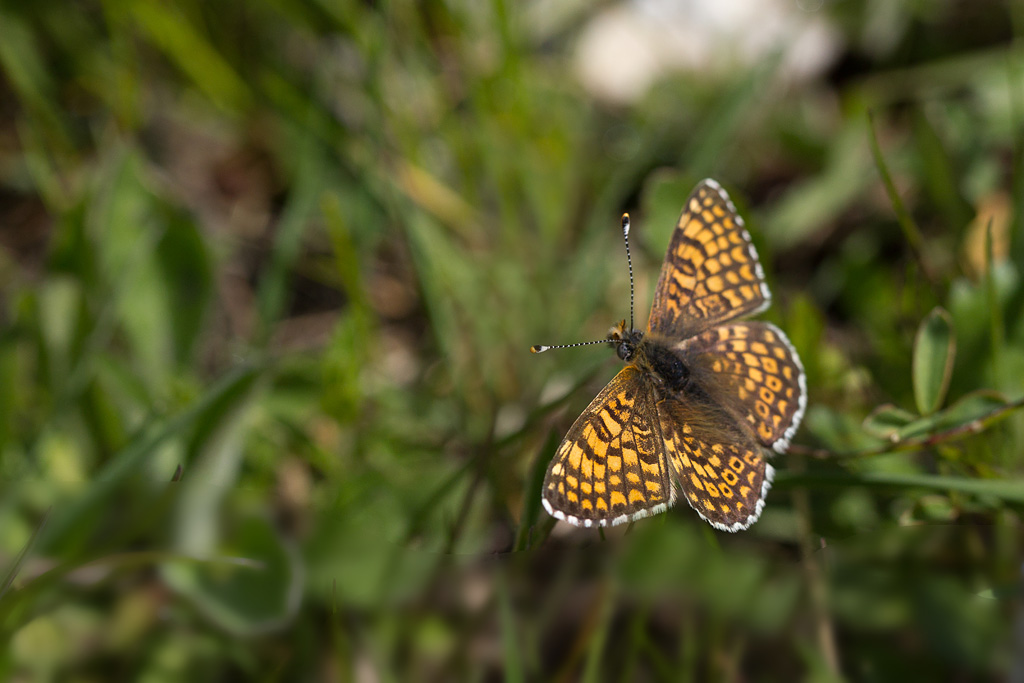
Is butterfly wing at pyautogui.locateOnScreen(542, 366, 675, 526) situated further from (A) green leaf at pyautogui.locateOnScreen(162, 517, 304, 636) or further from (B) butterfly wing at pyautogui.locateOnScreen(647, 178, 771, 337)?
(A) green leaf at pyautogui.locateOnScreen(162, 517, 304, 636)

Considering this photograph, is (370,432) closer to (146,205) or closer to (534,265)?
(534,265)

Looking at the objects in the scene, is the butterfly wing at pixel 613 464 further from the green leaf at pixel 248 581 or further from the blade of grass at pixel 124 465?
the blade of grass at pixel 124 465

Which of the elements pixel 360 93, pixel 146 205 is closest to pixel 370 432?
pixel 146 205

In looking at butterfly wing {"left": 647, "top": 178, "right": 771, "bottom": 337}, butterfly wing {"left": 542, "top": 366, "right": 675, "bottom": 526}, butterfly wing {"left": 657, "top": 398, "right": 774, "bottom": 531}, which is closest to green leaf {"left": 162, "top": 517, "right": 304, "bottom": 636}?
butterfly wing {"left": 542, "top": 366, "right": 675, "bottom": 526}

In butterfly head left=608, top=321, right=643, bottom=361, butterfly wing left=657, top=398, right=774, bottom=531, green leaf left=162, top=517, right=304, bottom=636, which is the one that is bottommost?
green leaf left=162, top=517, right=304, bottom=636

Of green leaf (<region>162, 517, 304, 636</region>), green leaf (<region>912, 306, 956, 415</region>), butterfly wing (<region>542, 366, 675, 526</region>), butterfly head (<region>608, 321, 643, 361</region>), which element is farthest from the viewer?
butterfly head (<region>608, 321, 643, 361</region>)

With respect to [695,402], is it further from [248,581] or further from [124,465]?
[124,465]

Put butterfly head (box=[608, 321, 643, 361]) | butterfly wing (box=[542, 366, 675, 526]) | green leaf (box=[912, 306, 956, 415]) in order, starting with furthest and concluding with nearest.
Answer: butterfly head (box=[608, 321, 643, 361]) → green leaf (box=[912, 306, 956, 415]) → butterfly wing (box=[542, 366, 675, 526])

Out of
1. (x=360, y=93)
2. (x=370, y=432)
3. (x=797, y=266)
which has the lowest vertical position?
(x=370, y=432)

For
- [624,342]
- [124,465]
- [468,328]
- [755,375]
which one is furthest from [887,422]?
[124,465]
